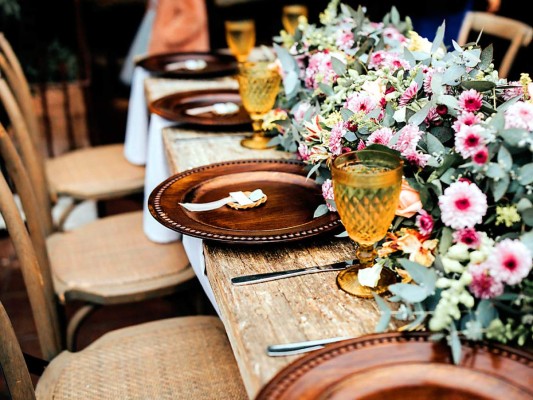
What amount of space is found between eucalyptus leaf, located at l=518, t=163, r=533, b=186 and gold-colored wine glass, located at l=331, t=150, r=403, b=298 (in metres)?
0.15

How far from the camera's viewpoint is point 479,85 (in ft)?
3.18

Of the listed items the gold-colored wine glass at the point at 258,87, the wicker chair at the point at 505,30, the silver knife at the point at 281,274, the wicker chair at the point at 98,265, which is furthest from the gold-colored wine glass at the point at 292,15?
the silver knife at the point at 281,274

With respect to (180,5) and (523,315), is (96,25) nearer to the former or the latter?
(180,5)

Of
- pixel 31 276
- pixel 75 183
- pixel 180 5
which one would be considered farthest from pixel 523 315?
pixel 180 5

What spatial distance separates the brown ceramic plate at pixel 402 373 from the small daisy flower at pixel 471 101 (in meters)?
0.37

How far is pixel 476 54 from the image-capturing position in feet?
3.34

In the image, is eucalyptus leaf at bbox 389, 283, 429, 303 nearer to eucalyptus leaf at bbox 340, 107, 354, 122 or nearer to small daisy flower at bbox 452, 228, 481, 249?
small daisy flower at bbox 452, 228, 481, 249

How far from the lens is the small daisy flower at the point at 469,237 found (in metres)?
0.80

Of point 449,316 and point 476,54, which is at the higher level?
point 476,54

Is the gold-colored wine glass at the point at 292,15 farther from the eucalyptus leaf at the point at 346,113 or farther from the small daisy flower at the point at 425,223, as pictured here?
the small daisy flower at the point at 425,223

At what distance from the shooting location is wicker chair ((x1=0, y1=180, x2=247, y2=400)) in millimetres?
1201

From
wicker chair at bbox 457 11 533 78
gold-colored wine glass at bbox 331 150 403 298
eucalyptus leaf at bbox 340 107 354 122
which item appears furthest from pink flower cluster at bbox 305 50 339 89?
wicker chair at bbox 457 11 533 78

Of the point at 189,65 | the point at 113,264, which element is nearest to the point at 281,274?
the point at 113,264

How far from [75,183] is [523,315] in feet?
6.11
